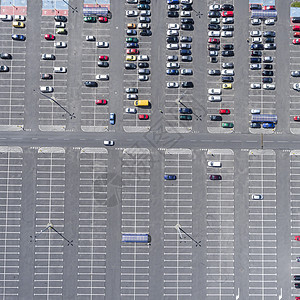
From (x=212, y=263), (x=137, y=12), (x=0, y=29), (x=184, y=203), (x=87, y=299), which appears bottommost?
(x=87, y=299)

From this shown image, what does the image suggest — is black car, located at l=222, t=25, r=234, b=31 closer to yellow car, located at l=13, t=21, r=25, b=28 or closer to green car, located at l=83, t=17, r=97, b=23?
green car, located at l=83, t=17, r=97, b=23

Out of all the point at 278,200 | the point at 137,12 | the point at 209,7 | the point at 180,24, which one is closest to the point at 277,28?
the point at 209,7

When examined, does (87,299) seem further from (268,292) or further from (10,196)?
(268,292)

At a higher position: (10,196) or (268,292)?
(10,196)

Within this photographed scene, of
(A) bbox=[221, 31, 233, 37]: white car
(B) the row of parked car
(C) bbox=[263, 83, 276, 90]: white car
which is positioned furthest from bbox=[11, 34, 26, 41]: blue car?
(C) bbox=[263, 83, 276, 90]: white car

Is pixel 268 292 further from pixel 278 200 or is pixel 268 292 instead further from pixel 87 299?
pixel 87 299
